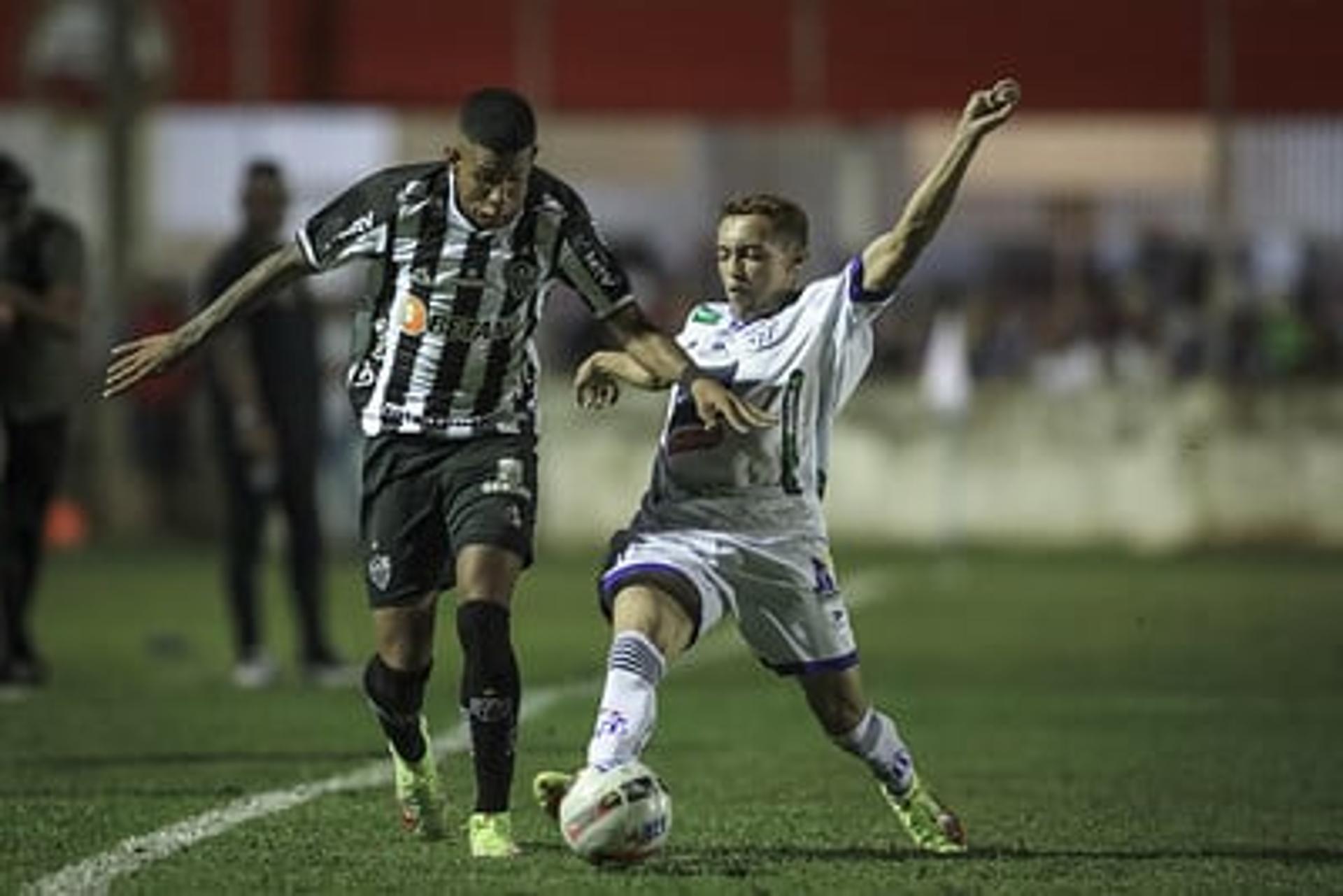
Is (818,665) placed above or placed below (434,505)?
below

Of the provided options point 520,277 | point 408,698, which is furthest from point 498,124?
point 408,698

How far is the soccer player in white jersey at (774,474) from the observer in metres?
9.14

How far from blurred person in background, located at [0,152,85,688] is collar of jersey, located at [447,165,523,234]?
6314mm

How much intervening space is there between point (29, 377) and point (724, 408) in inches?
301

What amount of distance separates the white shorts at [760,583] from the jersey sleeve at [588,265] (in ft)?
2.21

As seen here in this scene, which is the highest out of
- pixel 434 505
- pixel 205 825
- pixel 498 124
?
pixel 498 124

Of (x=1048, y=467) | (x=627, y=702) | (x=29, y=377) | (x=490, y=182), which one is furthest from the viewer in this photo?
(x=1048, y=467)

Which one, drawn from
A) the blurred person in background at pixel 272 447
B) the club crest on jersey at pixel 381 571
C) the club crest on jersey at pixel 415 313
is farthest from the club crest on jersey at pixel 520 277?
the blurred person in background at pixel 272 447

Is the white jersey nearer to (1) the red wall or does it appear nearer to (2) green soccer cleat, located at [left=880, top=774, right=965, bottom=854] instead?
(2) green soccer cleat, located at [left=880, top=774, right=965, bottom=854]

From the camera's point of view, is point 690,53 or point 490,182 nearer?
point 490,182

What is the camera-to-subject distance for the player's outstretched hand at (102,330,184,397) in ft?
30.8

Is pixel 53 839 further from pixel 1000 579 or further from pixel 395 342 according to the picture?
pixel 1000 579

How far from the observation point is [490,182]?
911cm

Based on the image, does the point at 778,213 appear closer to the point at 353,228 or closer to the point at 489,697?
the point at 353,228
